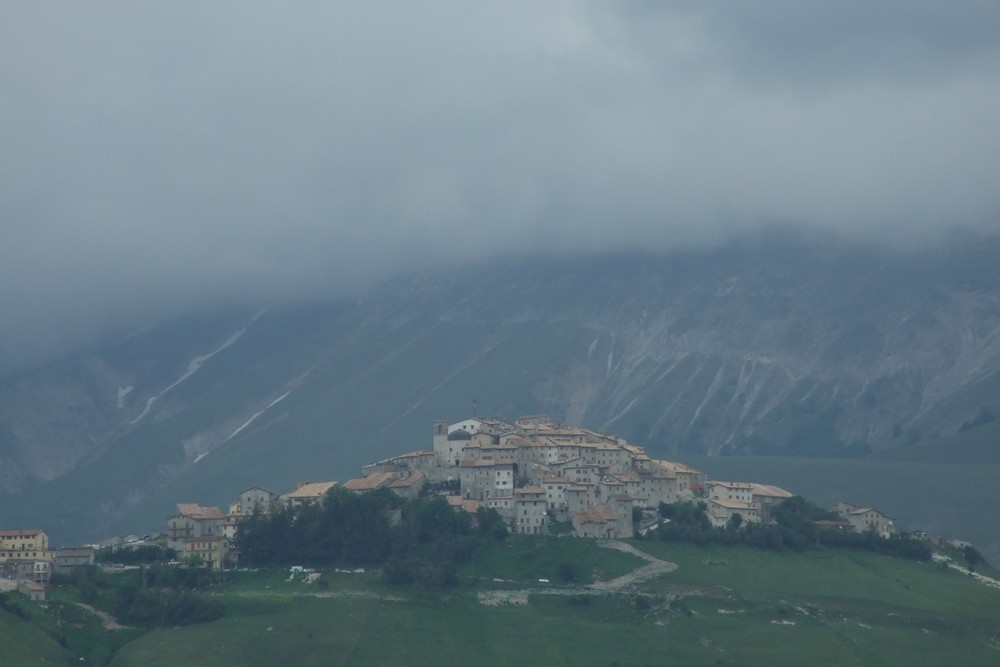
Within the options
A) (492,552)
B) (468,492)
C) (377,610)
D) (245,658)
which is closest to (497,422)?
(468,492)

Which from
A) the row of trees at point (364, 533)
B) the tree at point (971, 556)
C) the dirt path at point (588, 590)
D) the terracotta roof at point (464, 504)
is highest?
the terracotta roof at point (464, 504)

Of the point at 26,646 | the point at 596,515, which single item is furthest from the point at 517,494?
the point at 26,646

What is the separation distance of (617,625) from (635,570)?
Answer: 825 cm

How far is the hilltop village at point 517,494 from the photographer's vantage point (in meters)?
138

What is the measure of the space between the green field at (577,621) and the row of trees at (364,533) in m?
2.33

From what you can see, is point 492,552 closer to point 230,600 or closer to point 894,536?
point 230,600

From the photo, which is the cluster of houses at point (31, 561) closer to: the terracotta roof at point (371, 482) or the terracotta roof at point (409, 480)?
the terracotta roof at point (371, 482)

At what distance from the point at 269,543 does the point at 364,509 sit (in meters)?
6.54

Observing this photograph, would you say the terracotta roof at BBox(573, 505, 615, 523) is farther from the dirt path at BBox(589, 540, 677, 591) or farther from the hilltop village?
the dirt path at BBox(589, 540, 677, 591)

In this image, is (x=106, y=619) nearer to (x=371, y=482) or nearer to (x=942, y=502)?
(x=371, y=482)

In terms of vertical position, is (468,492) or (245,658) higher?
(468,492)

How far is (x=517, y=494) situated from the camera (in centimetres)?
14038

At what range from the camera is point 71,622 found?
403ft

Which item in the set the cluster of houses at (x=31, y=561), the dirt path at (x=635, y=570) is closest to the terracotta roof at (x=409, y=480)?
the dirt path at (x=635, y=570)
